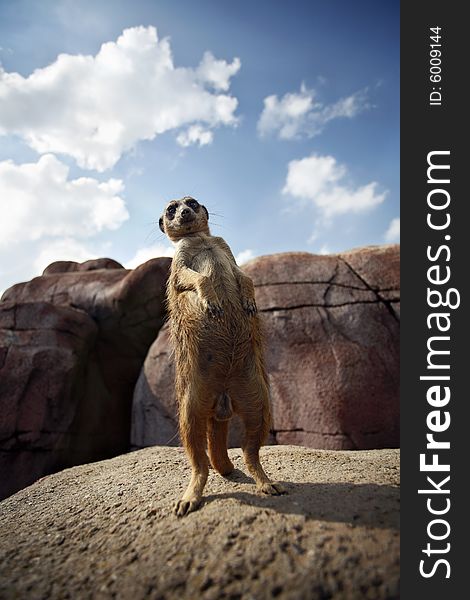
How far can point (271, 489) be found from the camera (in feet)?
8.25

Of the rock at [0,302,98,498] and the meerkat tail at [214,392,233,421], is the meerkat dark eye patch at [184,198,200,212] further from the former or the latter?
the rock at [0,302,98,498]

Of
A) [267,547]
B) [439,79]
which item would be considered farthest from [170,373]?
[439,79]

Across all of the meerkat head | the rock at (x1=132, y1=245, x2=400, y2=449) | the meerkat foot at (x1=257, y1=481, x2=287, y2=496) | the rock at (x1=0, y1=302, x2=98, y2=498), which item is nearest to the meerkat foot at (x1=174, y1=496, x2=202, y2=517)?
the meerkat foot at (x1=257, y1=481, x2=287, y2=496)

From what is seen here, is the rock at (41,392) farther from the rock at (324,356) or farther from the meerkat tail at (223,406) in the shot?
the meerkat tail at (223,406)

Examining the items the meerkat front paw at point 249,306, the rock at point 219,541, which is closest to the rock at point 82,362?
the rock at point 219,541

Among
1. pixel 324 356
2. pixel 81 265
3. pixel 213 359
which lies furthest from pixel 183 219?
pixel 81 265

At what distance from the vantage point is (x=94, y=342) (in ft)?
28.5

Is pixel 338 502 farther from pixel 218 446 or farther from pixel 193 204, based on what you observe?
pixel 193 204

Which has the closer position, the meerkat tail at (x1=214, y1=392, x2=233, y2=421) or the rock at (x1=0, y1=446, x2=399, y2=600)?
the rock at (x1=0, y1=446, x2=399, y2=600)

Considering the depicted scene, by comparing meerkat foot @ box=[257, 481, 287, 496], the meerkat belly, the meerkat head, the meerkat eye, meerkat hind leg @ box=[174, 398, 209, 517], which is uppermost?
the meerkat eye

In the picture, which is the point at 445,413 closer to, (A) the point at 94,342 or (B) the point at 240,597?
(B) the point at 240,597

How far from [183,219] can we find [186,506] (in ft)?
6.53

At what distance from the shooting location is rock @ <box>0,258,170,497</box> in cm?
679

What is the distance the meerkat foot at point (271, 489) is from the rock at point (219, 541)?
0.21 feet
